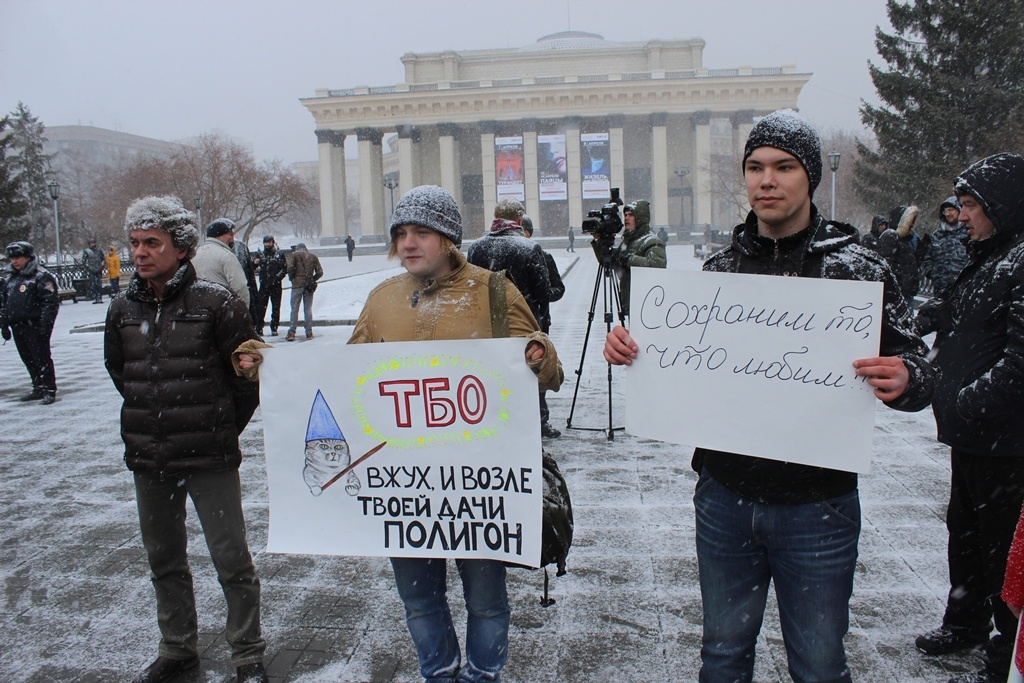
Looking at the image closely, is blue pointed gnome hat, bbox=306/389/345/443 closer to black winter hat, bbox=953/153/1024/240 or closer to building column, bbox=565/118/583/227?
black winter hat, bbox=953/153/1024/240

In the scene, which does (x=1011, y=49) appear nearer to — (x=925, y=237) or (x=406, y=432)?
(x=925, y=237)

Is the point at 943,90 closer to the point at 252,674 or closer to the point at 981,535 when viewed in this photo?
the point at 981,535

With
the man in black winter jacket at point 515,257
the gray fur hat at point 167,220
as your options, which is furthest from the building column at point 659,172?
the gray fur hat at point 167,220

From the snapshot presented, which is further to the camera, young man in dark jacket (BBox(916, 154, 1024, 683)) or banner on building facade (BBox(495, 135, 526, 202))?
banner on building facade (BBox(495, 135, 526, 202))

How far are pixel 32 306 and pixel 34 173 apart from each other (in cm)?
5544

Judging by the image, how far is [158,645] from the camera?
11.6 feet

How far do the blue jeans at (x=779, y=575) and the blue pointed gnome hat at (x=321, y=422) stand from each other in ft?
4.15

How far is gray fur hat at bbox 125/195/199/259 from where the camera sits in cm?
310

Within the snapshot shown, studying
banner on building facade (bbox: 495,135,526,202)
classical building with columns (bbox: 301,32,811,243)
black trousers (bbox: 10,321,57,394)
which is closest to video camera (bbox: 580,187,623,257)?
black trousers (bbox: 10,321,57,394)

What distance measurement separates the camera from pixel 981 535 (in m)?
3.11

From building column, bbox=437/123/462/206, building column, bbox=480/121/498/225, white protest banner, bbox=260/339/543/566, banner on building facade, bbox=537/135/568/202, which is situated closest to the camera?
white protest banner, bbox=260/339/543/566

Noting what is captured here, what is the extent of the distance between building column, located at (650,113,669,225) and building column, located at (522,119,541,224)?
33.9 ft

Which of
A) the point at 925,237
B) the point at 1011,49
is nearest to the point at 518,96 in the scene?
the point at 1011,49

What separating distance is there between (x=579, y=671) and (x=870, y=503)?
9.04 ft
